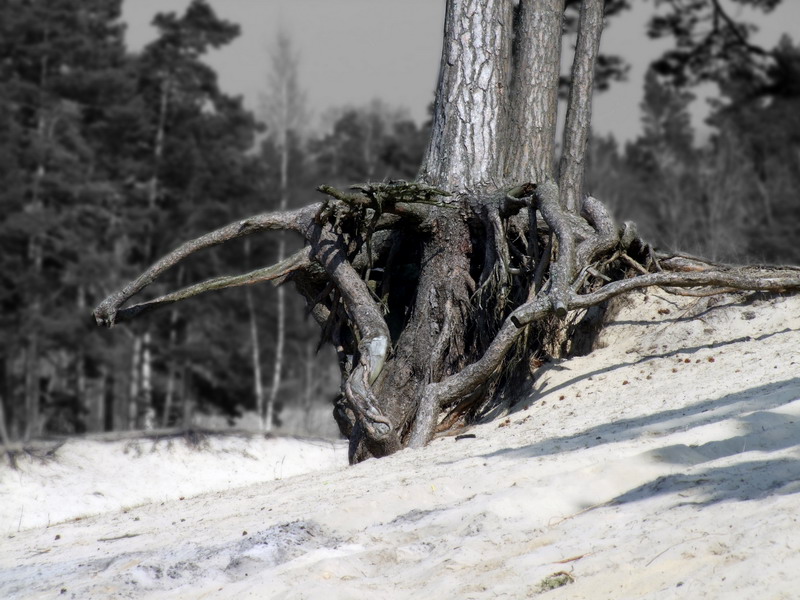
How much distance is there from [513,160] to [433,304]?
1669mm

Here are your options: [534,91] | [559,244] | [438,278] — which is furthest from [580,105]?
[559,244]

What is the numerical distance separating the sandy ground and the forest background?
21.1m

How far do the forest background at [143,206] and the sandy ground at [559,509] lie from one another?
2113cm

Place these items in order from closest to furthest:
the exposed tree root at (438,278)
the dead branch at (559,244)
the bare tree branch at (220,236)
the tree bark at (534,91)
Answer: the dead branch at (559,244) < the exposed tree root at (438,278) < the bare tree branch at (220,236) < the tree bark at (534,91)

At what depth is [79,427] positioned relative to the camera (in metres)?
28.9

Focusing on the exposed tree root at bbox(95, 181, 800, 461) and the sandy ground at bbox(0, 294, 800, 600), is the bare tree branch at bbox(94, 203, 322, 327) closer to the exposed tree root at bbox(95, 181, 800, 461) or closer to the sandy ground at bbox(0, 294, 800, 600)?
the exposed tree root at bbox(95, 181, 800, 461)

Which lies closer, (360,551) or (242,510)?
(360,551)

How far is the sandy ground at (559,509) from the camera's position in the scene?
4.25 m

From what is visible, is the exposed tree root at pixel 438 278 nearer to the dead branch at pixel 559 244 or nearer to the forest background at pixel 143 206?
the dead branch at pixel 559 244

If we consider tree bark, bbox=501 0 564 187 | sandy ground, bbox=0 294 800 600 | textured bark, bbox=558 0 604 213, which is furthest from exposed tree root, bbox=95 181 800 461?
textured bark, bbox=558 0 604 213

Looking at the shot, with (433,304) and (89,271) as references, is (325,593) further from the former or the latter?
(89,271)

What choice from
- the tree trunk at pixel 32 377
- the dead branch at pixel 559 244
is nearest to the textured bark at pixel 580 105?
the dead branch at pixel 559 244

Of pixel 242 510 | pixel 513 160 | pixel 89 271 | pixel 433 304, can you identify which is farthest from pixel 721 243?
pixel 89 271

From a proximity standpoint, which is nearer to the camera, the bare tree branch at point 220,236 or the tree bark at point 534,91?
the bare tree branch at point 220,236
